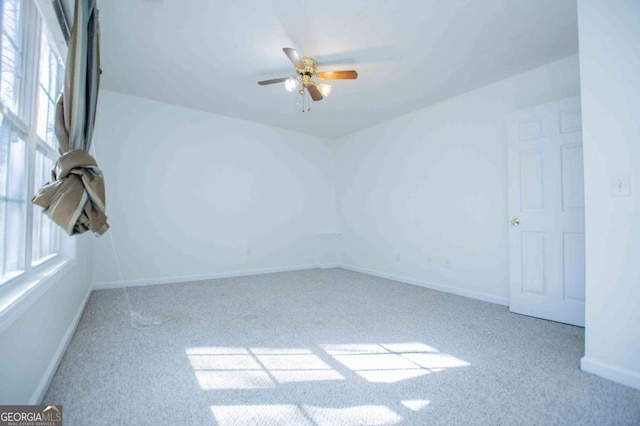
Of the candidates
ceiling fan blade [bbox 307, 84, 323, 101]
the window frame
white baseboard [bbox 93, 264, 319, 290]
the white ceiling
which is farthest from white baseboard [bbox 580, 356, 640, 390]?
white baseboard [bbox 93, 264, 319, 290]

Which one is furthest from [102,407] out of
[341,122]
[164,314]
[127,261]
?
[341,122]

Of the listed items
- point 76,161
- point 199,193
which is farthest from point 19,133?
point 199,193

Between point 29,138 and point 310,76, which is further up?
point 310,76

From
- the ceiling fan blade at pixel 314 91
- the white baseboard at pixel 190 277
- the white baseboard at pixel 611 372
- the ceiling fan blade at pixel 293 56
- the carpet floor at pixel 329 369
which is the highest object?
the ceiling fan blade at pixel 293 56

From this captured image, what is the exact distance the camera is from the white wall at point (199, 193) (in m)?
3.94

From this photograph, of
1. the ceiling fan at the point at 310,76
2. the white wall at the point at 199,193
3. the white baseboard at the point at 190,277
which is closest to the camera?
the ceiling fan at the point at 310,76

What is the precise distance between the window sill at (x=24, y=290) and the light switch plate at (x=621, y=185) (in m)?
3.16

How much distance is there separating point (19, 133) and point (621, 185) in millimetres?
3477

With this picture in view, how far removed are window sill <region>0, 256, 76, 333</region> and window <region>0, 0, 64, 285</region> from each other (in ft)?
0.14

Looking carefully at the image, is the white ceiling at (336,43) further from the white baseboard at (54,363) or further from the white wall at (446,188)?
the white baseboard at (54,363)

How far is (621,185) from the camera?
5.69 ft

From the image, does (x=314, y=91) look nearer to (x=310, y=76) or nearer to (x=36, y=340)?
(x=310, y=76)

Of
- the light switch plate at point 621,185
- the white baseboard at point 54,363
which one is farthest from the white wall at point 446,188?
the white baseboard at point 54,363

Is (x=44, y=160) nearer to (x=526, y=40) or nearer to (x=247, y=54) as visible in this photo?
(x=247, y=54)
